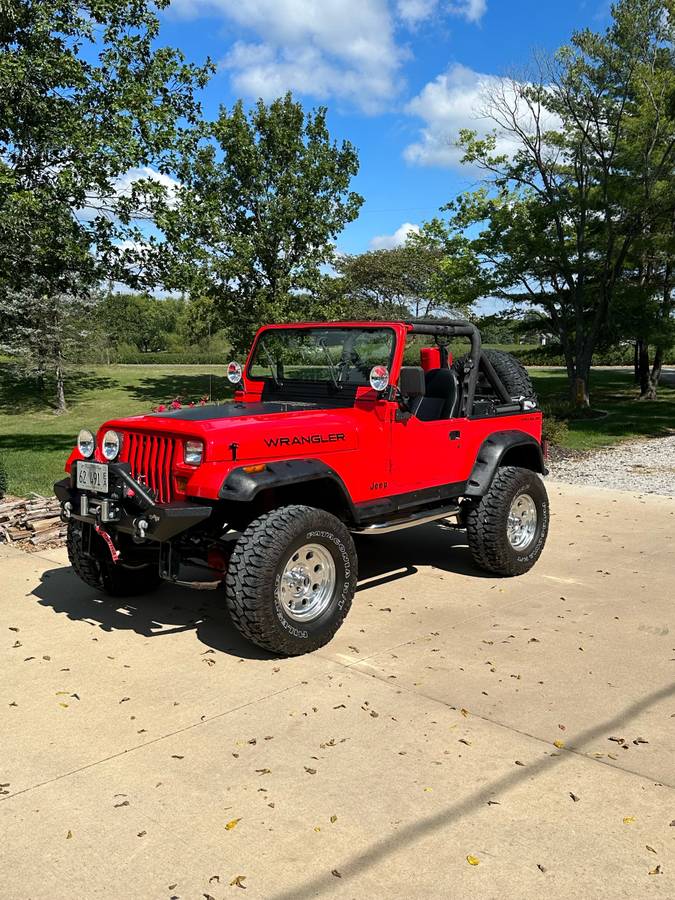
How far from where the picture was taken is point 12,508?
7.84 m

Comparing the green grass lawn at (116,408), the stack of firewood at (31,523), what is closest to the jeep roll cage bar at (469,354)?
the green grass lawn at (116,408)

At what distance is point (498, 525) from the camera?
Result: 19.4 ft

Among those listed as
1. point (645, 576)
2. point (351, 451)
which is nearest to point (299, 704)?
point (351, 451)

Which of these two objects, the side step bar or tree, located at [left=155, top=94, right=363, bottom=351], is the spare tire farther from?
tree, located at [left=155, top=94, right=363, bottom=351]

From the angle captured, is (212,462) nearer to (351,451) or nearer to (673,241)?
(351,451)

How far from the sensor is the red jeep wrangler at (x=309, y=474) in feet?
14.5

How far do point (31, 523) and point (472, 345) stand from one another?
452 cm

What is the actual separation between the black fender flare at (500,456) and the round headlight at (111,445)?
2.67 m

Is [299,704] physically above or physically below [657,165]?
below

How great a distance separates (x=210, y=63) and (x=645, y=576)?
11.8m

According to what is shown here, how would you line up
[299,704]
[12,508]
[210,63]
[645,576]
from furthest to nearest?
[210,63], [12,508], [645,576], [299,704]

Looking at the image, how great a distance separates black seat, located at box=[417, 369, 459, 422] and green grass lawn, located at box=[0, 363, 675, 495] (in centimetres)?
285

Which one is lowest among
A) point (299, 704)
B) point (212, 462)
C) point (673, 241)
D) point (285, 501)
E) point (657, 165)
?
point (299, 704)

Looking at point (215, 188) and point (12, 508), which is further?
point (215, 188)
